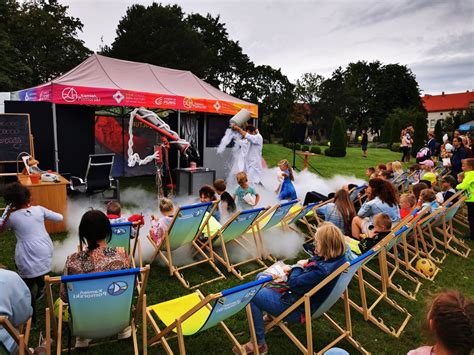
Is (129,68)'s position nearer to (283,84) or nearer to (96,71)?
(96,71)

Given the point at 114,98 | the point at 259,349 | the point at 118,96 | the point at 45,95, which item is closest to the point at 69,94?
the point at 45,95

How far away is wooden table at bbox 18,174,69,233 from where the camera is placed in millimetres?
5445

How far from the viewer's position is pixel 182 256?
4645mm

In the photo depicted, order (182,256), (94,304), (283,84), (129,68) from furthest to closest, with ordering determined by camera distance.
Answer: (283,84) → (129,68) → (182,256) → (94,304)

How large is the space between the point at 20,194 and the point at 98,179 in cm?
404

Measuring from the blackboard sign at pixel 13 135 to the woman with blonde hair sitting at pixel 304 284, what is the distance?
674cm

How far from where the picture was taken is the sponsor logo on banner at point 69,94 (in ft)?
24.6

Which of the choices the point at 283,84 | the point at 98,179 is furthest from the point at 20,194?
the point at 283,84

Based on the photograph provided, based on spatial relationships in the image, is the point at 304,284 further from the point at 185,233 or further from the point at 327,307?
the point at 185,233

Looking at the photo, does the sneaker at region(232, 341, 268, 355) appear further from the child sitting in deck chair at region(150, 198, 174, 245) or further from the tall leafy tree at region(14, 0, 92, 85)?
the tall leafy tree at region(14, 0, 92, 85)

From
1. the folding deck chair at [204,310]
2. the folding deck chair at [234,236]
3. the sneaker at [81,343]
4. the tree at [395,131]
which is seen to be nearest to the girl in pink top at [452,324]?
the folding deck chair at [204,310]

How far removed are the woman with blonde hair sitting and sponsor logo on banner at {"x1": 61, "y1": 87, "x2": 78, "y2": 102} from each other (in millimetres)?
6655

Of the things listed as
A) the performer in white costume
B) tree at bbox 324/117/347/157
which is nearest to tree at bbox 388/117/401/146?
tree at bbox 324/117/347/157

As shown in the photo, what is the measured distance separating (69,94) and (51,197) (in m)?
2.99
